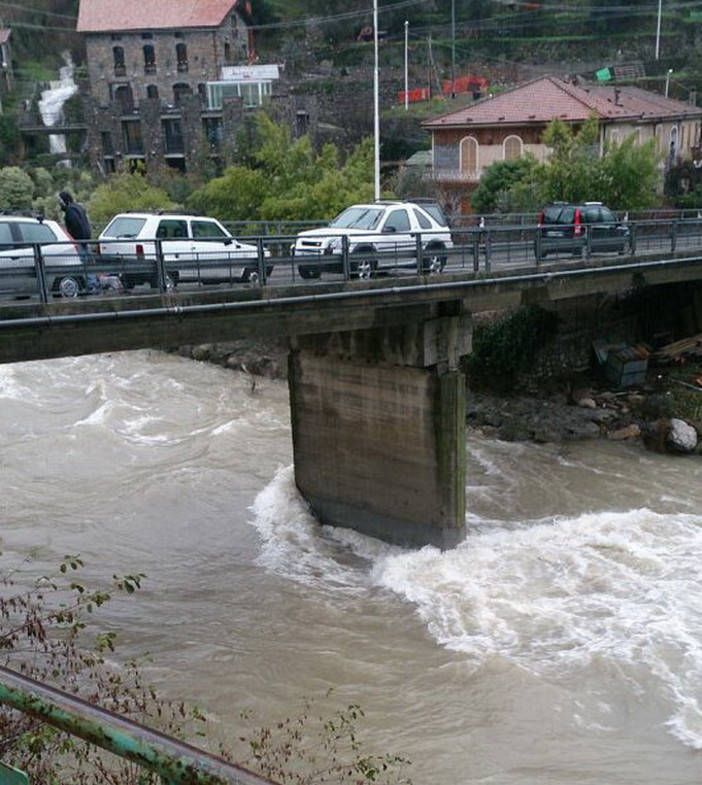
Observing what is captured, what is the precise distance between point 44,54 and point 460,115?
53.3 m

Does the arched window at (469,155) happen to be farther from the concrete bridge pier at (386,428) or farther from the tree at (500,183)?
the concrete bridge pier at (386,428)

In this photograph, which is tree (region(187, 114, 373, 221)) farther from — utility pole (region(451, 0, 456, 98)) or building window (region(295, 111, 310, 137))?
utility pole (region(451, 0, 456, 98))

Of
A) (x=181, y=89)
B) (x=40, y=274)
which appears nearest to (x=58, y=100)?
(x=181, y=89)

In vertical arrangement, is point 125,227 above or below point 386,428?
above

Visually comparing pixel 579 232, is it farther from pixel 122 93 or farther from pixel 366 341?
pixel 122 93

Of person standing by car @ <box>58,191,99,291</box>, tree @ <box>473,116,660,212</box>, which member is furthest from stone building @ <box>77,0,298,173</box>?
person standing by car @ <box>58,191,99,291</box>

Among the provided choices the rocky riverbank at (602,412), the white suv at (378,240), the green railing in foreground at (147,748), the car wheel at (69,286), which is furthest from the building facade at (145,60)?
the green railing in foreground at (147,748)

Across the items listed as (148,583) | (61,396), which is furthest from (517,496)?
(61,396)

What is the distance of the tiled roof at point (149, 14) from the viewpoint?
60469 millimetres

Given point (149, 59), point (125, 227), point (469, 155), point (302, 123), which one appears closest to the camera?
point (125, 227)

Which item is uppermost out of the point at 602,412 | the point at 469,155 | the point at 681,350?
the point at 469,155

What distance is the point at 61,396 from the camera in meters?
27.6

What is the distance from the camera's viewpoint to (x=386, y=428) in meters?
17.0

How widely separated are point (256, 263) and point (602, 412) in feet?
46.3
